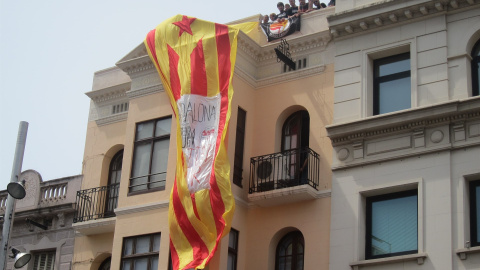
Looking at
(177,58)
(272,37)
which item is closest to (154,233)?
(177,58)

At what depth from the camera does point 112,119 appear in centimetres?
3111

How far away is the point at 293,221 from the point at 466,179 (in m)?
5.22

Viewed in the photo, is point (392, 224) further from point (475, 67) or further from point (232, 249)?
point (475, 67)

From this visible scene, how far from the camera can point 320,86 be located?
88.6 feet

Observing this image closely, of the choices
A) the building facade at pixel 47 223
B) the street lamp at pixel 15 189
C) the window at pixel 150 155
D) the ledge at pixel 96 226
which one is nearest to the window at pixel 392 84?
the window at pixel 150 155

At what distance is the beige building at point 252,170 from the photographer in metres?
A: 25.7

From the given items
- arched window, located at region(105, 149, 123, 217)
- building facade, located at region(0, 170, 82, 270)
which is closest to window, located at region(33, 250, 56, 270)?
building facade, located at region(0, 170, 82, 270)

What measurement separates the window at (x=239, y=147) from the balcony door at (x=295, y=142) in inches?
50.4

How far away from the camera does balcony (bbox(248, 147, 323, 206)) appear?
25.4 m

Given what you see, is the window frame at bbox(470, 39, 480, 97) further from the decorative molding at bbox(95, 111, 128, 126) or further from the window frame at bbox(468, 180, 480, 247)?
the decorative molding at bbox(95, 111, 128, 126)

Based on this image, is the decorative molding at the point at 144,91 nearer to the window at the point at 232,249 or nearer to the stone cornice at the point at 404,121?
the window at the point at 232,249

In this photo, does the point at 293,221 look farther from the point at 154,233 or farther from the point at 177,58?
the point at 177,58

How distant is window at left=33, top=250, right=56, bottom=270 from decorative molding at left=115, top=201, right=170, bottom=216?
4.58 metres

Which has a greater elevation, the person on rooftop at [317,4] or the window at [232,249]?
the person on rooftop at [317,4]
